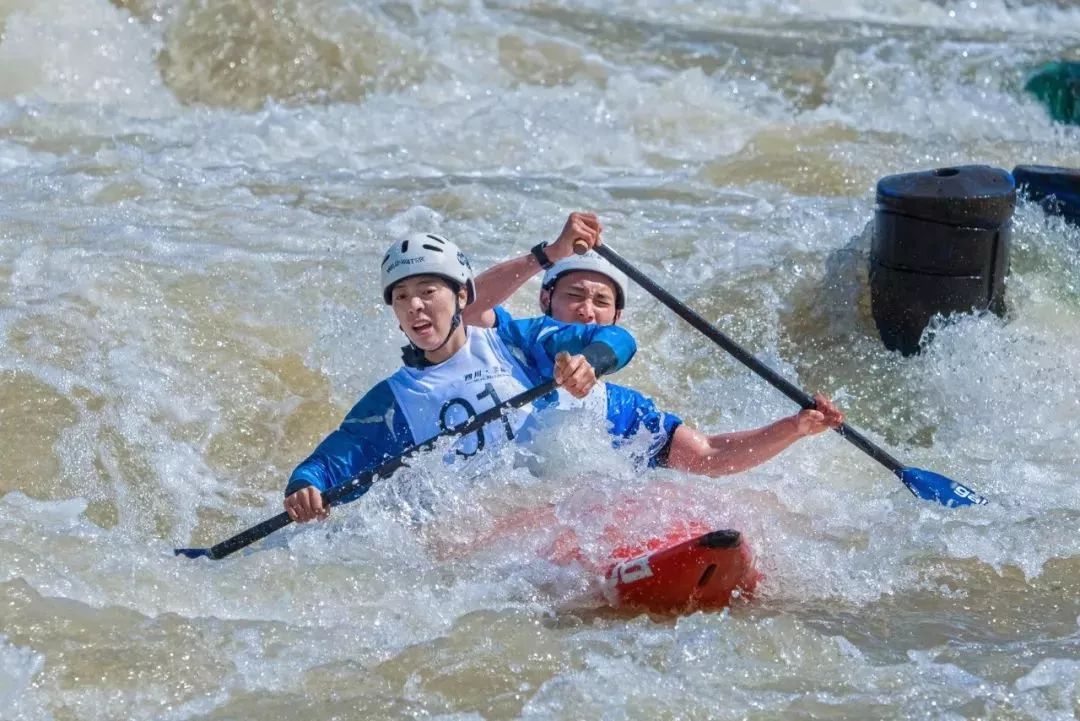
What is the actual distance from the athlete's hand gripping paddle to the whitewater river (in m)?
0.10

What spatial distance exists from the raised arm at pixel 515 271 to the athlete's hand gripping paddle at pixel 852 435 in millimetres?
47

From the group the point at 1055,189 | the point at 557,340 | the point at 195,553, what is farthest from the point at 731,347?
the point at 1055,189

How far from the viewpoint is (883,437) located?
261 inches

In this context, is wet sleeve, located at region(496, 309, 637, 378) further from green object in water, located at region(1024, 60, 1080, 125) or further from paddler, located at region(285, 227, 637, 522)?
green object in water, located at region(1024, 60, 1080, 125)

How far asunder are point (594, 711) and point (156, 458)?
2441 mm

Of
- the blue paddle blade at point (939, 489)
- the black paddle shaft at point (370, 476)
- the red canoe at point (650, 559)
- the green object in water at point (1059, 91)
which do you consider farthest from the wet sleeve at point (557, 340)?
Result: the green object in water at point (1059, 91)

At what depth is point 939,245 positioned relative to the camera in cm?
680

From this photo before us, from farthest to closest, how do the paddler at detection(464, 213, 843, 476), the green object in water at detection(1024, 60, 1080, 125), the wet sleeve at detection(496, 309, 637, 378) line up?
the green object in water at detection(1024, 60, 1080, 125)
the paddler at detection(464, 213, 843, 476)
the wet sleeve at detection(496, 309, 637, 378)

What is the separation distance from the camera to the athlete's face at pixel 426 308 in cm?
506

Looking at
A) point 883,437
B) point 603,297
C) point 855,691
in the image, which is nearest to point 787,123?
point 883,437

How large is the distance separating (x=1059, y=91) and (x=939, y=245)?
209 inches

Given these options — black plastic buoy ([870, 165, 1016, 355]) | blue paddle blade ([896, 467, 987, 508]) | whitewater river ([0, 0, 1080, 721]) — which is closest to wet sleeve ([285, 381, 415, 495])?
whitewater river ([0, 0, 1080, 721])

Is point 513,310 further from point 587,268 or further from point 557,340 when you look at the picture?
point 557,340

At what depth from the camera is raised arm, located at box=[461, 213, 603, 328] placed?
5422 millimetres
